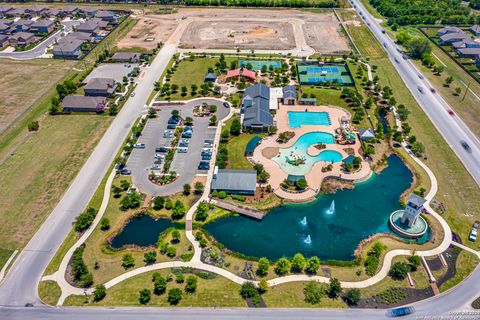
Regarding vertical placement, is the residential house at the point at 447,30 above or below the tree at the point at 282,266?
above

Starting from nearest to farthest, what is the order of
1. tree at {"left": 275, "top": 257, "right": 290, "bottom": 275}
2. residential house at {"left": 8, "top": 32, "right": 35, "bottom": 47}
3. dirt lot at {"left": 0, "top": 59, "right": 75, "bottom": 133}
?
1. tree at {"left": 275, "top": 257, "right": 290, "bottom": 275}
2. dirt lot at {"left": 0, "top": 59, "right": 75, "bottom": 133}
3. residential house at {"left": 8, "top": 32, "right": 35, "bottom": 47}

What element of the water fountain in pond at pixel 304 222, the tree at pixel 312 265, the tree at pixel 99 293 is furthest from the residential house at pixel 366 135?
the tree at pixel 99 293

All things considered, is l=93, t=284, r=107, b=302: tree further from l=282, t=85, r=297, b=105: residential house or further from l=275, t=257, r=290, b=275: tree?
l=282, t=85, r=297, b=105: residential house

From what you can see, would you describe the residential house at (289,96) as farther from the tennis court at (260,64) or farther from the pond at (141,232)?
the pond at (141,232)

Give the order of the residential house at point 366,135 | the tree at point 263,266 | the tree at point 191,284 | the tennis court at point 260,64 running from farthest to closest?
the tennis court at point 260,64
the residential house at point 366,135
the tree at point 263,266
the tree at point 191,284

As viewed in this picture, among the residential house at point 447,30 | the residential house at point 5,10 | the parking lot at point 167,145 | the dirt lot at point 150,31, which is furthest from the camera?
the residential house at point 5,10

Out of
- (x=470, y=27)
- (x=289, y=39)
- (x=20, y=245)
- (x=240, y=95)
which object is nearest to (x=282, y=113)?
(x=240, y=95)

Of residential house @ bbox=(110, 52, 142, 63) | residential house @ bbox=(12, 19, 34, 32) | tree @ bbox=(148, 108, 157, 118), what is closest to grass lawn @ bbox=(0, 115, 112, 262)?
tree @ bbox=(148, 108, 157, 118)
